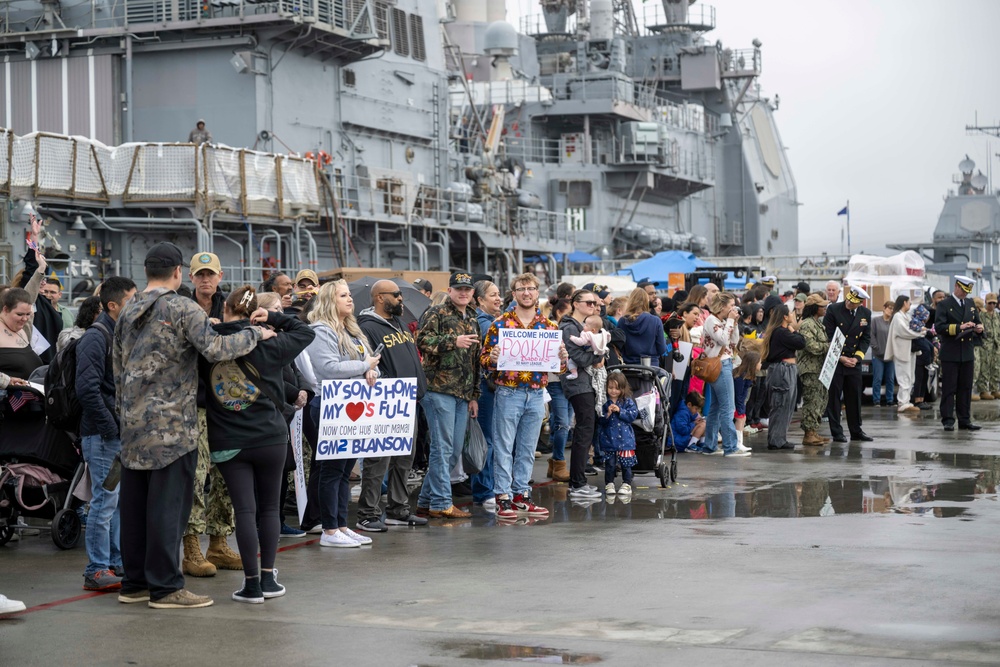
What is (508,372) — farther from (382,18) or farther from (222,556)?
(382,18)

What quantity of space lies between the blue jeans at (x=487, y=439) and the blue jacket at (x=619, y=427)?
3.58 ft

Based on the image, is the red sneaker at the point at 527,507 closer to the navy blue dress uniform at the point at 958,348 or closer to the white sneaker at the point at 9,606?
the white sneaker at the point at 9,606

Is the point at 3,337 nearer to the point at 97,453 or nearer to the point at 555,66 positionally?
the point at 97,453

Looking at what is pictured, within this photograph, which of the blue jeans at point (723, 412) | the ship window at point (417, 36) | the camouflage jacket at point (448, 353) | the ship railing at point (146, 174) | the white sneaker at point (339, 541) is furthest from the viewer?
the ship window at point (417, 36)

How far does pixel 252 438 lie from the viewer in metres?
7.30

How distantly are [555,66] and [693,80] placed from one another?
20.0ft

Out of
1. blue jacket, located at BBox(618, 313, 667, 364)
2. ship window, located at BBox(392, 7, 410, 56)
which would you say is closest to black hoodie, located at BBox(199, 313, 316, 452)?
blue jacket, located at BBox(618, 313, 667, 364)

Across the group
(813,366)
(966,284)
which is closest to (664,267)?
(966,284)

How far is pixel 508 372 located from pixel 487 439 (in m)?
0.90

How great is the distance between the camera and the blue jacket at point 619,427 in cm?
1164

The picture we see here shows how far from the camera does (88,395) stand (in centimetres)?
765

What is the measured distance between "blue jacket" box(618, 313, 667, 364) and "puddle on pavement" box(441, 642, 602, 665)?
8243 mm

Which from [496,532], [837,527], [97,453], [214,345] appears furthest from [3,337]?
[837,527]

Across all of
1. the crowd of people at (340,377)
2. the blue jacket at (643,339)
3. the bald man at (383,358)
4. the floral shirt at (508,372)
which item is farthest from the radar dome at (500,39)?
the bald man at (383,358)
